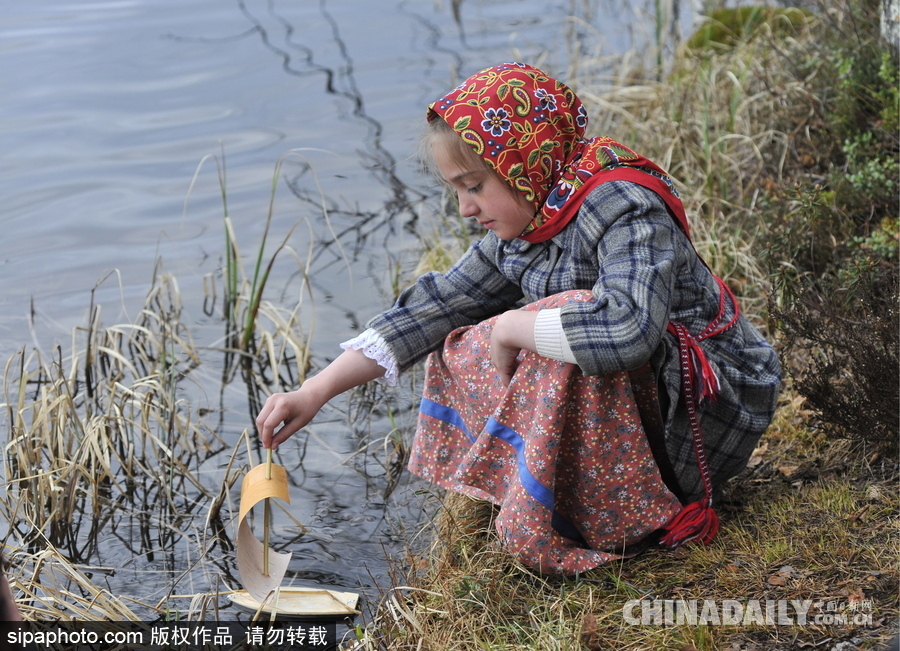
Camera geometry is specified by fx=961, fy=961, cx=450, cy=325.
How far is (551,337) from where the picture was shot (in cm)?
201

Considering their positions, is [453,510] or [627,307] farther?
[453,510]

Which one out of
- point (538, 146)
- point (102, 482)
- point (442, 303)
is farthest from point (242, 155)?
point (538, 146)

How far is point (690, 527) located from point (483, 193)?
93 cm

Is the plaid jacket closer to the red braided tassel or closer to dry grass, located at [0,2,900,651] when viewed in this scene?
the red braided tassel

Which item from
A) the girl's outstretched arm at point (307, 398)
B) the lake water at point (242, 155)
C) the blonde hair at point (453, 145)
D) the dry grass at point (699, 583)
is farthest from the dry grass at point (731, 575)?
the blonde hair at point (453, 145)

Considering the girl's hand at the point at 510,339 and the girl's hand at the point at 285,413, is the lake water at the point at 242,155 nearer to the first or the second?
the girl's hand at the point at 285,413

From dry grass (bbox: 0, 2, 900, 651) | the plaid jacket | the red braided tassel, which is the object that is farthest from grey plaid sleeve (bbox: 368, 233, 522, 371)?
the red braided tassel

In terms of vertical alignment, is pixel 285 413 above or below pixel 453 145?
below

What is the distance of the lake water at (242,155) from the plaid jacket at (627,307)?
0.68 meters

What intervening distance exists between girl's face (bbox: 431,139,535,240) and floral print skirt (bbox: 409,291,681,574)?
9.5 inches

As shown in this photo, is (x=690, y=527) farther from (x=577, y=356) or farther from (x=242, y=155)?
(x=242, y=155)

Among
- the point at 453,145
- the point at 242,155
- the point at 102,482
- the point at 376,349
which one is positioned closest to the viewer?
the point at 453,145

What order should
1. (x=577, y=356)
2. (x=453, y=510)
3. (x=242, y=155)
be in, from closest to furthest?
(x=577, y=356)
(x=453, y=510)
(x=242, y=155)

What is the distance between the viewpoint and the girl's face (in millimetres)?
2236
